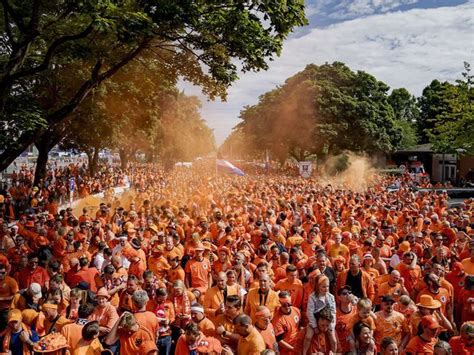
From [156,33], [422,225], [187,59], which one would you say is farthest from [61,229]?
[422,225]

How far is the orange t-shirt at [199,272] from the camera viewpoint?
7547mm

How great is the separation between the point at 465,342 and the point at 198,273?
13.8 ft

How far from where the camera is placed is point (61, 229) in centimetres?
1009

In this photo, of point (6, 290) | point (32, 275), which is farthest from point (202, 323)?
point (32, 275)

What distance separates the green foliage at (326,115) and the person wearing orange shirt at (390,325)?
35.4m

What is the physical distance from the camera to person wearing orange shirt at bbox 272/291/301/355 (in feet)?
17.5

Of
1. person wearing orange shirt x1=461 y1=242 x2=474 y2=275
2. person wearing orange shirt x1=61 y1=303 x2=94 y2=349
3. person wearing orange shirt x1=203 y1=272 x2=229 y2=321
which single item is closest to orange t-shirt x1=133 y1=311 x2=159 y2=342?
person wearing orange shirt x1=61 y1=303 x2=94 y2=349

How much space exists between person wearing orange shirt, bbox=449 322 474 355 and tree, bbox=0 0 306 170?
7.68 meters

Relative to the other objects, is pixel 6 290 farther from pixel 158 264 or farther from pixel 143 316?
pixel 143 316

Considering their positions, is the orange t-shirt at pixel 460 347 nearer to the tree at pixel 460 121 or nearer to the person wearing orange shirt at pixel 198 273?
the person wearing orange shirt at pixel 198 273

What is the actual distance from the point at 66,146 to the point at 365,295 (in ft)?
112

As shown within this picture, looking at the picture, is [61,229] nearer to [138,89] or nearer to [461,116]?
[138,89]

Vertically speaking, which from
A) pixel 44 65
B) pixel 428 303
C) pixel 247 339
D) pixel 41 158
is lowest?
pixel 247 339

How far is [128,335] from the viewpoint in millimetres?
5055
